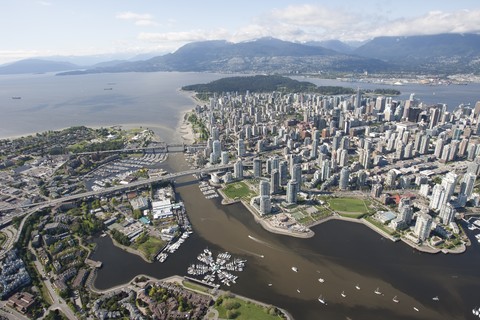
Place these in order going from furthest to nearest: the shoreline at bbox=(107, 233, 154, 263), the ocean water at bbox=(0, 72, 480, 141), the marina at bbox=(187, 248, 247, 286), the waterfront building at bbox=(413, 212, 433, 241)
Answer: the ocean water at bbox=(0, 72, 480, 141) → the waterfront building at bbox=(413, 212, 433, 241) → the shoreline at bbox=(107, 233, 154, 263) → the marina at bbox=(187, 248, 247, 286)

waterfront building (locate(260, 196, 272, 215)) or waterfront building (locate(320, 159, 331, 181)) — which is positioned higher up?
waterfront building (locate(320, 159, 331, 181))

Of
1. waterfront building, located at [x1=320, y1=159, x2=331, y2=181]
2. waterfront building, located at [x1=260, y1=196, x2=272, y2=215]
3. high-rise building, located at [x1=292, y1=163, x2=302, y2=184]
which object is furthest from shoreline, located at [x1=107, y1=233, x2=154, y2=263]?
waterfront building, located at [x1=320, y1=159, x2=331, y2=181]

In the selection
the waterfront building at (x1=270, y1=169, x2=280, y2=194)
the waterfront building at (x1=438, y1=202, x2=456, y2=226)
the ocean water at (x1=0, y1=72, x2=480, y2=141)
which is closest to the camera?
the waterfront building at (x1=438, y1=202, x2=456, y2=226)

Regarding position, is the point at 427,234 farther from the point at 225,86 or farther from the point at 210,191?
the point at 225,86

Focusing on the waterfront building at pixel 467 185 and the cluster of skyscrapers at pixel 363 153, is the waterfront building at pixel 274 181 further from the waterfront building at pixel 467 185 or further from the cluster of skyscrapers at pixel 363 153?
the waterfront building at pixel 467 185

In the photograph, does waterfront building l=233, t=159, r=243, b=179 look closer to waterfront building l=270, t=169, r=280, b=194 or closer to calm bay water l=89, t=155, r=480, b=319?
waterfront building l=270, t=169, r=280, b=194

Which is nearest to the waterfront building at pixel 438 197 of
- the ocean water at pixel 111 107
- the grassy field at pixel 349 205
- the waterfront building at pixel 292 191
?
the grassy field at pixel 349 205
